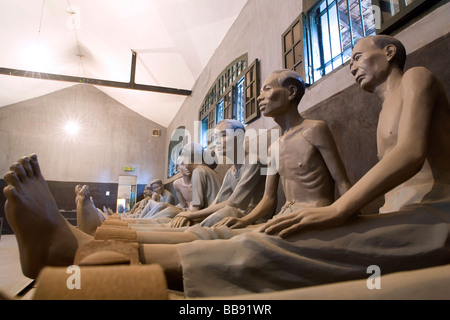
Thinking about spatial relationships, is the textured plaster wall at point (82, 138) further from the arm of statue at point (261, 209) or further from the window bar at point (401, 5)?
the window bar at point (401, 5)

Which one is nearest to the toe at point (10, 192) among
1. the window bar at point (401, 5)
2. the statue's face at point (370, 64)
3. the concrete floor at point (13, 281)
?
the concrete floor at point (13, 281)

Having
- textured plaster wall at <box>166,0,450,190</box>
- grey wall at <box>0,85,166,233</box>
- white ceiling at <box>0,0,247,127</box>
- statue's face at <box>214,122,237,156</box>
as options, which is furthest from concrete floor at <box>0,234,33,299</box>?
grey wall at <box>0,85,166,233</box>

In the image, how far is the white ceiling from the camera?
6.32 m

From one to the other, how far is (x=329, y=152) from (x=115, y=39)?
8.47 m

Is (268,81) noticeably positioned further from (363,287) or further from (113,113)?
(113,113)

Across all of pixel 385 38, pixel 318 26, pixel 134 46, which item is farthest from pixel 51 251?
pixel 134 46

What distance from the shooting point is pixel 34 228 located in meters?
1.16

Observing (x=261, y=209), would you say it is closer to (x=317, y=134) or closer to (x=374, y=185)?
(x=317, y=134)

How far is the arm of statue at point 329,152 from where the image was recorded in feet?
5.36

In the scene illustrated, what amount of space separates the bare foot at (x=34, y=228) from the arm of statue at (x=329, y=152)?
4.14ft

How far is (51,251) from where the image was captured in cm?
116

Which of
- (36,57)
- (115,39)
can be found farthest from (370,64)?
(36,57)

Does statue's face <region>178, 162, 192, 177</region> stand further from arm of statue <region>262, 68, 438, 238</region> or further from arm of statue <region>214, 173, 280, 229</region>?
arm of statue <region>262, 68, 438, 238</region>
